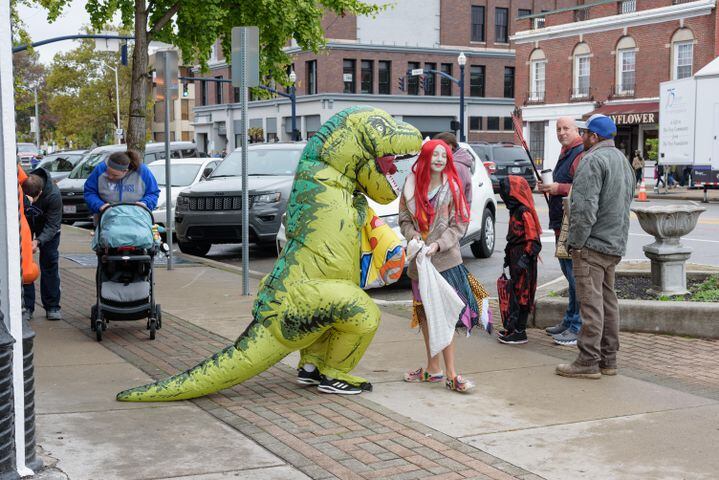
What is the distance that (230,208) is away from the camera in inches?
575

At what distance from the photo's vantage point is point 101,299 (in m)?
8.18

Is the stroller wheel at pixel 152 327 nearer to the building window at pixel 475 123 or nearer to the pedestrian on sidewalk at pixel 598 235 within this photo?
the pedestrian on sidewalk at pixel 598 235

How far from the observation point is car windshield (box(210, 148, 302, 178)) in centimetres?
1557

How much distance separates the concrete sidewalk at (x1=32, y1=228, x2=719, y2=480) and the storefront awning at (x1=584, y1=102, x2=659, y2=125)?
3329 cm

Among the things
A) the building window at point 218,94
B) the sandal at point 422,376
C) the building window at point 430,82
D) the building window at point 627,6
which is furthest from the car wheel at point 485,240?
the building window at point 218,94

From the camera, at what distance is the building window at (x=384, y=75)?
58.4 meters

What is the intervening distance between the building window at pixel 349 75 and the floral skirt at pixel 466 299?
168 ft

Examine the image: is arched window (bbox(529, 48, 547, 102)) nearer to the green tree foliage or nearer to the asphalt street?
the asphalt street

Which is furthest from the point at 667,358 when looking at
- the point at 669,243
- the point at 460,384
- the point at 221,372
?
the point at 221,372

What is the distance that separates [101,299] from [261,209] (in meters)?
6.22

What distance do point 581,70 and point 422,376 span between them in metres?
40.5

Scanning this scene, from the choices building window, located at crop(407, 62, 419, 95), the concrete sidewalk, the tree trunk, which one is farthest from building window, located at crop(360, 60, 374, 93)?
the concrete sidewalk

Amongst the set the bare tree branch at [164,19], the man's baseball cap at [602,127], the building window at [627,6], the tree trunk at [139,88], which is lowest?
the man's baseball cap at [602,127]

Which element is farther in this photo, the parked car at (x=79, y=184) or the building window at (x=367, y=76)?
the building window at (x=367, y=76)
